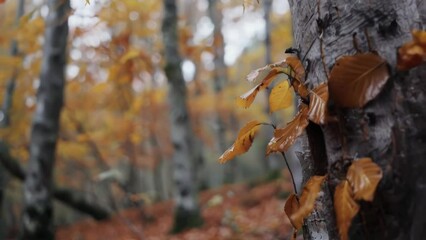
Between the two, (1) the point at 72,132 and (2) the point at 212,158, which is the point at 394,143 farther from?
(2) the point at 212,158

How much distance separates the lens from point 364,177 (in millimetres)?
875

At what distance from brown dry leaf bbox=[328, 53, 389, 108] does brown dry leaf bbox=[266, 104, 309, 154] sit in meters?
0.13

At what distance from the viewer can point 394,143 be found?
91cm

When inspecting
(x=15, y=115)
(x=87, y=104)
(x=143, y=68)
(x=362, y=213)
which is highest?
(x=87, y=104)

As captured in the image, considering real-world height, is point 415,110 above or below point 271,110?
below

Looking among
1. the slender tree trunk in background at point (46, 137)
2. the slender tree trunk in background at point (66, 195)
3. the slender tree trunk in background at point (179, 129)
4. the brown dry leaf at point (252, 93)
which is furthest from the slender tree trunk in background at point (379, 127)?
the slender tree trunk in background at point (66, 195)

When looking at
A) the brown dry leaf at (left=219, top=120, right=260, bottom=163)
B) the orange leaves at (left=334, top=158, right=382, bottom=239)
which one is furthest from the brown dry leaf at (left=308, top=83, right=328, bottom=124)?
the brown dry leaf at (left=219, top=120, right=260, bottom=163)

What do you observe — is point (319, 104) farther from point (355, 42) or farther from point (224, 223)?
point (224, 223)

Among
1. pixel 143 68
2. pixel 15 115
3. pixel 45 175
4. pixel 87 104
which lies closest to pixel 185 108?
pixel 143 68

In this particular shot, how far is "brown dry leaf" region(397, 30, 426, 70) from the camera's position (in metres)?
0.84

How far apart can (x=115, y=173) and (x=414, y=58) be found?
5.78 metres

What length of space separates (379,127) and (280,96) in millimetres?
399

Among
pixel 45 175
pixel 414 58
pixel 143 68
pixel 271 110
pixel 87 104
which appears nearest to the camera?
pixel 414 58

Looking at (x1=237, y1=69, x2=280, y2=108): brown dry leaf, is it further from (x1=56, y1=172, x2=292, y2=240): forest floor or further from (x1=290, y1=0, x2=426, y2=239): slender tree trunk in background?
(x1=56, y1=172, x2=292, y2=240): forest floor
